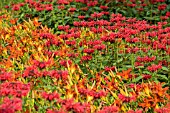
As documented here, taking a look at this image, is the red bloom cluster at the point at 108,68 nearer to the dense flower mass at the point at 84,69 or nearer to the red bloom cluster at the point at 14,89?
the dense flower mass at the point at 84,69

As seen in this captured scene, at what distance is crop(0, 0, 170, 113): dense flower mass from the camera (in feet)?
10.6

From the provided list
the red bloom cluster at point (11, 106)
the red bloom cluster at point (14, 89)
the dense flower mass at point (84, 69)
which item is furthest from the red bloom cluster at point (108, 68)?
the red bloom cluster at point (11, 106)

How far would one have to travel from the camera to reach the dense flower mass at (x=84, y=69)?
3.22m

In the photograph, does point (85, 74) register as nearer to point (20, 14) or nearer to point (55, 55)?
point (55, 55)

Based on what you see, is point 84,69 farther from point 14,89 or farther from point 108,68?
point 14,89

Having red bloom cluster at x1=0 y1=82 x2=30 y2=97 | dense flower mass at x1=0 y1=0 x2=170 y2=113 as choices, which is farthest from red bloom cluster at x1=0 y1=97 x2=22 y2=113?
red bloom cluster at x1=0 y1=82 x2=30 y2=97

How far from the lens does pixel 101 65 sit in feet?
15.0

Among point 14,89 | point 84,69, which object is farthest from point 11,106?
point 84,69

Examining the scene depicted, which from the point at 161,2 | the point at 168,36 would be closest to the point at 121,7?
the point at 161,2

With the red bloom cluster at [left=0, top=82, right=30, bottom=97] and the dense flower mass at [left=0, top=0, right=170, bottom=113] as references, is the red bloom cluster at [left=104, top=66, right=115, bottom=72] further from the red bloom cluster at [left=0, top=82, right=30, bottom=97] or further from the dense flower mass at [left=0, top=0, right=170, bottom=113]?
the red bloom cluster at [left=0, top=82, right=30, bottom=97]

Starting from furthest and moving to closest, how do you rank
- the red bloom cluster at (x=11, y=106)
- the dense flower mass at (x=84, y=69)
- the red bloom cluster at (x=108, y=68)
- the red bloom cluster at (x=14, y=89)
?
the red bloom cluster at (x=108, y=68) → the dense flower mass at (x=84, y=69) → the red bloom cluster at (x=14, y=89) → the red bloom cluster at (x=11, y=106)

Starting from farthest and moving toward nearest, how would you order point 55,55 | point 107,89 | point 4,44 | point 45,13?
point 45,13 → point 4,44 → point 55,55 → point 107,89

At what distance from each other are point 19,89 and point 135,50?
190 cm

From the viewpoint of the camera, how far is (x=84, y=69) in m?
4.70
